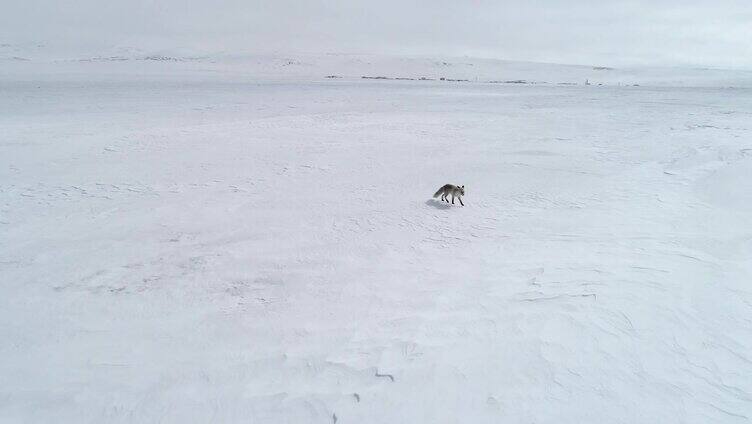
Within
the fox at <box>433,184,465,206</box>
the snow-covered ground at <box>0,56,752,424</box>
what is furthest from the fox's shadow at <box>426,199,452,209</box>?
the fox at <box>433,184,465,206</box>

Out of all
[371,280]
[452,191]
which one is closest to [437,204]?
[452,191]

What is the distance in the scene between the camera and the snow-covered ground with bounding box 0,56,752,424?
124 inches

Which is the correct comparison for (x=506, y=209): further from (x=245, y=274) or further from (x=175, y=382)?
(x=175, y=382)

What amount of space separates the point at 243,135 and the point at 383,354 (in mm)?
9778

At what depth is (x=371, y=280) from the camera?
479cm

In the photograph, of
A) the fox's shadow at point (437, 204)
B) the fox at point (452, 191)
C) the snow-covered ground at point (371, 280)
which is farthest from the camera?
the fox's shadow at point (437, 204)

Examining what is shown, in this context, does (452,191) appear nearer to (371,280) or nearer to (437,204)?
(437,204)

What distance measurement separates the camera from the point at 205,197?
740 centimetres

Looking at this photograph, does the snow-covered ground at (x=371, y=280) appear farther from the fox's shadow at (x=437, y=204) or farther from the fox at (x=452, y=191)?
the fox at (x=452, y=191)

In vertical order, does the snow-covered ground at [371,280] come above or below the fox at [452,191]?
below

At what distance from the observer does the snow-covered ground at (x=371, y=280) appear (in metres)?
3.14

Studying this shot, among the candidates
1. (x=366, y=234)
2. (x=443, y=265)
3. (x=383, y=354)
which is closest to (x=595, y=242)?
(x=443, y=265)

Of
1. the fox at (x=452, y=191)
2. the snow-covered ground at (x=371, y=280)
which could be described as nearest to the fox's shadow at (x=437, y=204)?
the snow-covered ground at (x=371, y=280)

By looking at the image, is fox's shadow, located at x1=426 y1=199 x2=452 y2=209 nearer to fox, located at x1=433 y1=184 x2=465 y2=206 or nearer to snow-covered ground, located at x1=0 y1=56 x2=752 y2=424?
snow-covered ground, located at x1=0 y1=56 x2=752 y2=424
